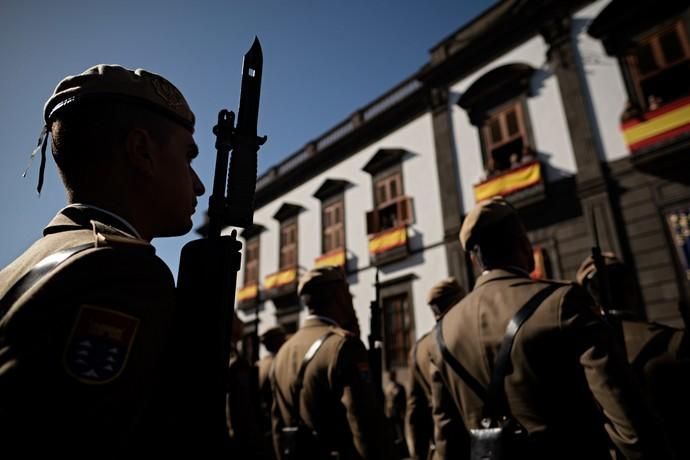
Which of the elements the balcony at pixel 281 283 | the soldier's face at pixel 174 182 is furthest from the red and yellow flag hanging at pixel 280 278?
the soldier's face at pixel 174 182

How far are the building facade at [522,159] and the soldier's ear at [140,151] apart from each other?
5.12 metres

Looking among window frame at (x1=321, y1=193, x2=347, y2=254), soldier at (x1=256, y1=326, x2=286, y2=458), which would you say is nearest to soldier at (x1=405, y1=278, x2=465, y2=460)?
soldier at (x1=256, y1=326, x2=286, y2=458)

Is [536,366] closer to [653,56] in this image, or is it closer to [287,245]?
[653,56]

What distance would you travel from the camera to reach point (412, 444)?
12.5 feet

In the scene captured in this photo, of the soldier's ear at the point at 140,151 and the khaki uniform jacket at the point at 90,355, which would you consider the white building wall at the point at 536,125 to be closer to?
the soldier's ear at the point at 140,151

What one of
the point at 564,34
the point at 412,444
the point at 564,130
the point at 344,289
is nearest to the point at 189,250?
the point at 344,289

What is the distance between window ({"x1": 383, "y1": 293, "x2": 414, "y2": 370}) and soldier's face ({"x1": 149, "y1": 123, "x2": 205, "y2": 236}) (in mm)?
9434

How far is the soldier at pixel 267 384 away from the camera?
544 centimetres

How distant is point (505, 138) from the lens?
939 cm

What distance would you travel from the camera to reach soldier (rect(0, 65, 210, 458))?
0.70 metres

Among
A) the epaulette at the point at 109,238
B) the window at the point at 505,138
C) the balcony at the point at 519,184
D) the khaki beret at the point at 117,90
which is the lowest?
the epaulette at the point at 109,238

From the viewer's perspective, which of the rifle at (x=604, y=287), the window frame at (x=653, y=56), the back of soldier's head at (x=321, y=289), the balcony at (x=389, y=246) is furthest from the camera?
the balcony at (x=389, y=246)

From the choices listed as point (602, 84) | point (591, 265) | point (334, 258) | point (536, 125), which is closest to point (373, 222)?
point (334, 258)

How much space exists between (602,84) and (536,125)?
4.48 ft
